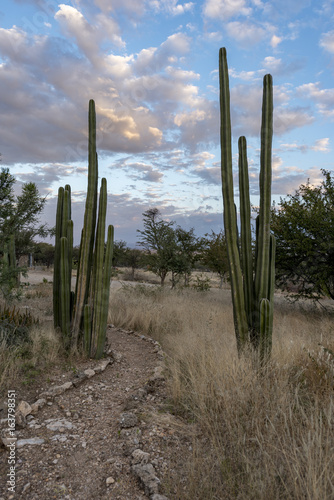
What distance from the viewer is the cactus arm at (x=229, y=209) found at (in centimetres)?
464

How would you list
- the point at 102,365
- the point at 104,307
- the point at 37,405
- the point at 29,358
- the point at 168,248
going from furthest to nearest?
the point at 168,248
the point at 104,307
the point at 102,365
the point at 29,358
the point at 37,405

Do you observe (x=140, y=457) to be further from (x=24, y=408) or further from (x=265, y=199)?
(x=265, y=199)

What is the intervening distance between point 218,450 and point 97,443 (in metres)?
1.25

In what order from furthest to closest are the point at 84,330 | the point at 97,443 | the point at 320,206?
the point at 320,206, the point at 84,330, the point at 97,443

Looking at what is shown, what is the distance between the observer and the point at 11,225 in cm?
1060

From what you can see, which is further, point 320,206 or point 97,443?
point 320,206

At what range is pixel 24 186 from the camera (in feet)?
50.3

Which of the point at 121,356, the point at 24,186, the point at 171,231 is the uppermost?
the point at 24,186

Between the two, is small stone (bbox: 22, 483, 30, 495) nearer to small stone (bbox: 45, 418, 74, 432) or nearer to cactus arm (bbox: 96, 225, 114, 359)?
small stone (bbox: 45, 418, 74, 432)

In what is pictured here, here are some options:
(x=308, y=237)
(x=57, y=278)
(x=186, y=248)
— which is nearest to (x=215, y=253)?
(x=186, y=248)

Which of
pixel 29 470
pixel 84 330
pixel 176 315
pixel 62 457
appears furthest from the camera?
pixel 176 315

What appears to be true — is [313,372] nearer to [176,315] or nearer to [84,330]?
[84,330]

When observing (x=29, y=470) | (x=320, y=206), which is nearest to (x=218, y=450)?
(x=29, y=470)

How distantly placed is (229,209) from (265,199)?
568 millimetres
